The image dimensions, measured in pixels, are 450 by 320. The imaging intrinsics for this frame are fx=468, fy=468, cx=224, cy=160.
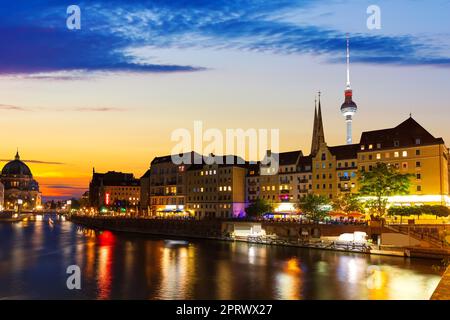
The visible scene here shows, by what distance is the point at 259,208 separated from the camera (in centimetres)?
13088

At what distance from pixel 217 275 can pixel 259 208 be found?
70.2 m

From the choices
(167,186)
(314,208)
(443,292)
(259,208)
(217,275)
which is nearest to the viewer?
(443,292)

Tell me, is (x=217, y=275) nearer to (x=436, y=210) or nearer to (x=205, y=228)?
(x=436, y=210)

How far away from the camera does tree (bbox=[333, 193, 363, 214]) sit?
99375mm

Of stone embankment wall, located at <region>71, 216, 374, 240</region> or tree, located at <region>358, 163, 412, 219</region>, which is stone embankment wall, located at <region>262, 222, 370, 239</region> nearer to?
stone embankment wall, located at <region>71, 216, 374, 240</region>

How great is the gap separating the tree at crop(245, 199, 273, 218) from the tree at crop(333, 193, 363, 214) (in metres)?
21.9

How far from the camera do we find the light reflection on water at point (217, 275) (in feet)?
164

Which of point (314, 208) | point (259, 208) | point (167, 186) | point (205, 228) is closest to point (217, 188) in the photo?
point (259, 208)

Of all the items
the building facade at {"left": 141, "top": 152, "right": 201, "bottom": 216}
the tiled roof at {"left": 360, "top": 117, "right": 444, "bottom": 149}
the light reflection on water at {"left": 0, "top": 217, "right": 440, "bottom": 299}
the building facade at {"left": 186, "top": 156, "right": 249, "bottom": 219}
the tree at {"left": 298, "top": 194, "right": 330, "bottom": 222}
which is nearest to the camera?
the light reflection on water at {"left": 0, "top": 217, "right": 440, "bottom": 299}

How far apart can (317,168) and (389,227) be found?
1899 inches

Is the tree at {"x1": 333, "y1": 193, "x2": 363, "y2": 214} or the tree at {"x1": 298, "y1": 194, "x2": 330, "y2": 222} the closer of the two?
the tree at {"x1": 333, "y1": 193, "x2": 363, "y2": 214}

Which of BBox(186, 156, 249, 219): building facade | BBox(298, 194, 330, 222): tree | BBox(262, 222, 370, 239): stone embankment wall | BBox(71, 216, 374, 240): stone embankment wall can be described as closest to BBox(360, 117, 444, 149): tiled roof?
BBox(298, 194, 330, 222): tree

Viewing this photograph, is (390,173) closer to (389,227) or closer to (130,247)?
(389,227)
